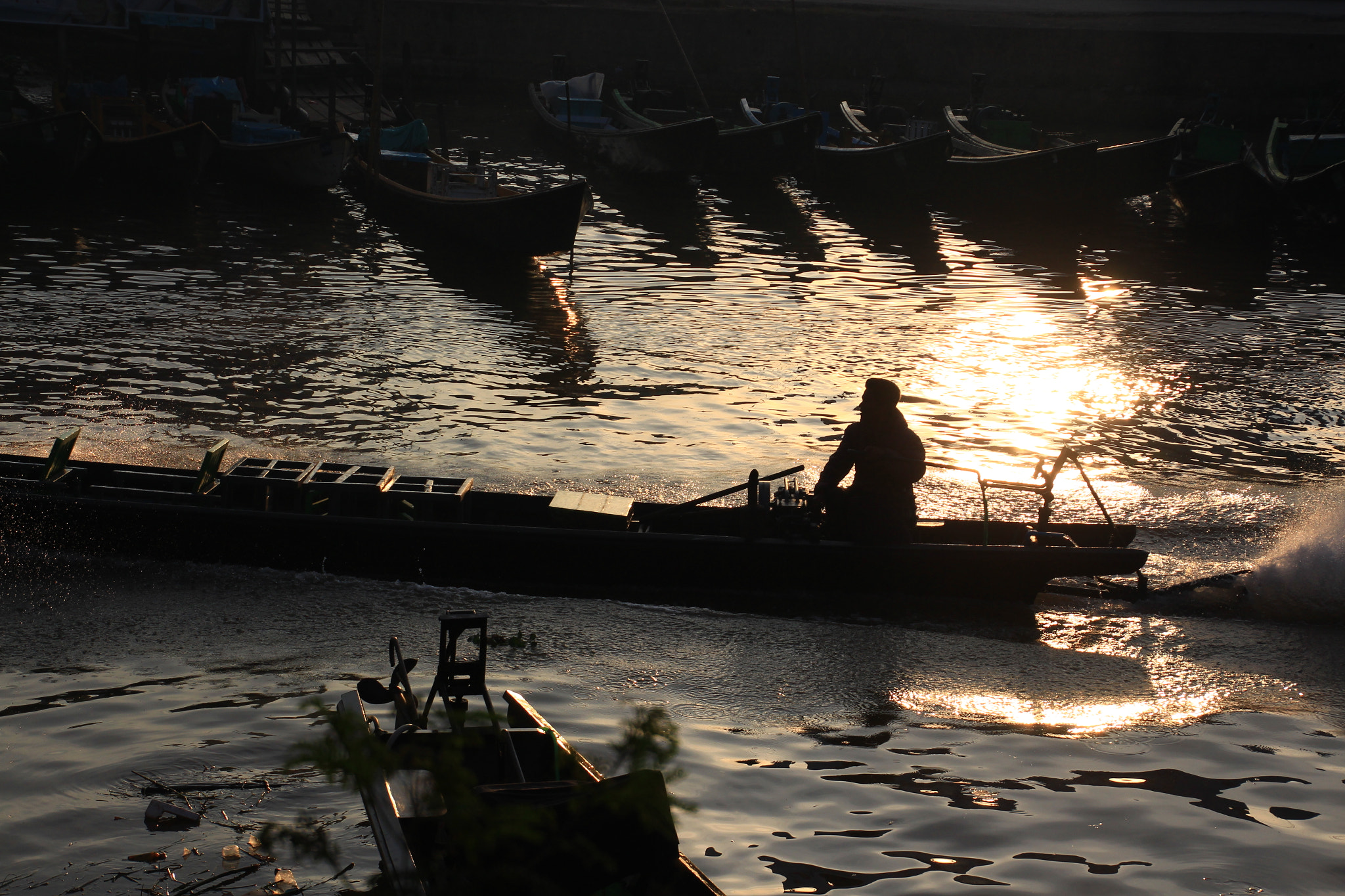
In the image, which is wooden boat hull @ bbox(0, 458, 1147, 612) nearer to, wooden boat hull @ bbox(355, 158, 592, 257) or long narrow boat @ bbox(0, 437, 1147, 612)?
long narrow boat @ bbox(0, 437, 1147, 612)

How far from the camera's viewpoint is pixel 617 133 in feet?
86.0

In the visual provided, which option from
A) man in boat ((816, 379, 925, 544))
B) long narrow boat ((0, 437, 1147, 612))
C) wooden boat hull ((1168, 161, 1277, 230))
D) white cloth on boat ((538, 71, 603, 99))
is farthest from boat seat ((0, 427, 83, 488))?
white cloth on boat ((538, 71, 603, 99))

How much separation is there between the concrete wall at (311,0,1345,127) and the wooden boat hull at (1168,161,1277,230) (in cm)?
1405

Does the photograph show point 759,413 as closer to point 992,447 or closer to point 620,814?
point 992,447

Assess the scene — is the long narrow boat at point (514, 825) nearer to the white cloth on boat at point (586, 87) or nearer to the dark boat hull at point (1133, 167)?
the dark boat hull at point (1133, 167)

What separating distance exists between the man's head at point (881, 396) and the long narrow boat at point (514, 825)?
→ 3.71 m

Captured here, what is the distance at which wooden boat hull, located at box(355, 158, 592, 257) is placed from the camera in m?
16.8

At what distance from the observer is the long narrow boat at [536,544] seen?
7297 millimetres

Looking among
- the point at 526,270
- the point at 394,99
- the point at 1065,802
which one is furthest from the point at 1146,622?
the point at 394,99

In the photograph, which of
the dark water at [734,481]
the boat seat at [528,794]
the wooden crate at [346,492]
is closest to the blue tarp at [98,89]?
the dark water at [734,481]

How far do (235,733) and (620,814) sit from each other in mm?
2915

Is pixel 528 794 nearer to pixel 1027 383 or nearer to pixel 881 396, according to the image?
pixel 881 396

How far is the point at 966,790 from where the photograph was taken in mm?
5125

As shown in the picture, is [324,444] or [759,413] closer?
[324,444]
